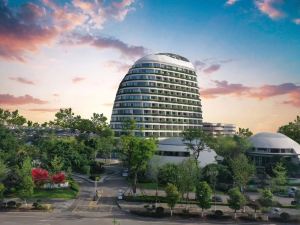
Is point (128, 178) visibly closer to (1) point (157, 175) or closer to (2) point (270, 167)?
(1) point (157, 175)

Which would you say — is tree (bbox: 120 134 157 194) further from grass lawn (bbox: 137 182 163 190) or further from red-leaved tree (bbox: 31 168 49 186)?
red-leaved tree (bbox: 31 168 49 186)

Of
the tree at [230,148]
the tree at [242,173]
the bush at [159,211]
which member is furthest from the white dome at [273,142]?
the bush at [159,211]

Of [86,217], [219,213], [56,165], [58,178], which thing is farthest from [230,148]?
[86,217]

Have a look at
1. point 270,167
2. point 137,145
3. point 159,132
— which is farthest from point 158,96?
point 137,145

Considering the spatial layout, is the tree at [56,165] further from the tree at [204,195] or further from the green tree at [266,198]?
the green tree at [266,198]

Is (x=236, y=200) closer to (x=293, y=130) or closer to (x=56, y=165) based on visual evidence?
(x=56, y=165)

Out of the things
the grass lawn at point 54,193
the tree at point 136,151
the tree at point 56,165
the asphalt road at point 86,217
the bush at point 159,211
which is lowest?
the asphalt road at point 86,217

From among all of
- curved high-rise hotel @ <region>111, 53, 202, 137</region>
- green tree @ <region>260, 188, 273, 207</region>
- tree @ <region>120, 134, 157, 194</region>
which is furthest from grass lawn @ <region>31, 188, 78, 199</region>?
curved high-rise hotel @ <region>111, 53, 202, 137</region>

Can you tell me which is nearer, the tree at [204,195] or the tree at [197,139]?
the tree at [204,195]

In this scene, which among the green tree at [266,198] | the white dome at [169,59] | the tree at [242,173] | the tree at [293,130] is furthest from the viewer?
the white dome at [169,59]
